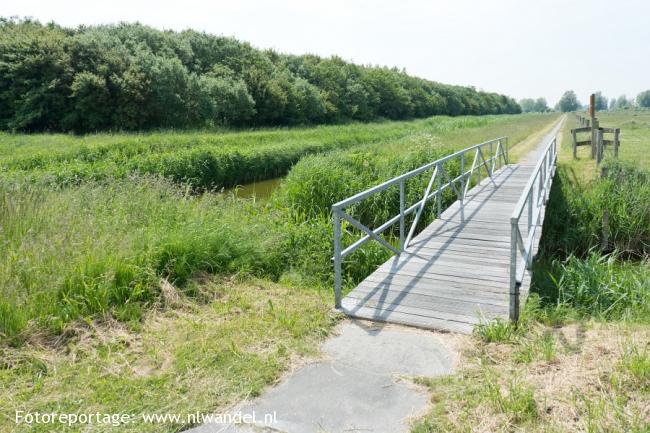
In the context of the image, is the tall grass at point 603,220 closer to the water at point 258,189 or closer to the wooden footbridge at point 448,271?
the wooden footbridge at point 448,271

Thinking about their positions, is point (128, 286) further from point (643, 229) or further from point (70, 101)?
point (70, 101)

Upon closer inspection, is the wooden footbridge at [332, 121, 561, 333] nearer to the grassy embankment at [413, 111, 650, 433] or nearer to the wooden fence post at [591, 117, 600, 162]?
the grassy embankment at [413, 111, 650, 433]

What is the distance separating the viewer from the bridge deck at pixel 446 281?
512 cm

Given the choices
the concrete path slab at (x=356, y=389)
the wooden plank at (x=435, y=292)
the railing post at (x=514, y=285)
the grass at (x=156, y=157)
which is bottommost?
the concrete path slab at (x=356, y=389)

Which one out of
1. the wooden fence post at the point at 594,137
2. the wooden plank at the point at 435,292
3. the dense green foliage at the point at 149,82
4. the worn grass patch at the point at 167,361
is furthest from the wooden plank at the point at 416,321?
the dense green foliage at the point at 149,82

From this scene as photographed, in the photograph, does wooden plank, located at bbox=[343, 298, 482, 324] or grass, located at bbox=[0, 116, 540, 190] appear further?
grass, located at bbox=[0, 116, 540, 190]

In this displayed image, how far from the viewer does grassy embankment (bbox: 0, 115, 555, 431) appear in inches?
147

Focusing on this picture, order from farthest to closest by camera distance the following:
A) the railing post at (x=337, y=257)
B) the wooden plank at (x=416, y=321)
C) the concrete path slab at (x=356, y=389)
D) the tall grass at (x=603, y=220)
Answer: the tall grass at (x=603, y=220) < the railing post at (x=337, y=257) < the wooden plank at (x=416, y=321) < the concrete path slab at (x=356, y=389)

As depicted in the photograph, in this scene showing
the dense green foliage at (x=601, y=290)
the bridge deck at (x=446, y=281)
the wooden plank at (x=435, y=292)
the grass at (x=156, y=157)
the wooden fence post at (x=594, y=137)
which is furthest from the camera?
the wooden fence post at (x=594, y=137)

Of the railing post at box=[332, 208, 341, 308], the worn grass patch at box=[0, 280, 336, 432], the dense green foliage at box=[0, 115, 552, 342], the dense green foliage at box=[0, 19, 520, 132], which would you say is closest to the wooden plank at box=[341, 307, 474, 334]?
the railing post at box=[332, 208, 341, 308]

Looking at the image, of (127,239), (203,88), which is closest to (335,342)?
(127,239)

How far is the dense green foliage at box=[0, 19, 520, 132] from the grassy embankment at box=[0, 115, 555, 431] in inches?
765

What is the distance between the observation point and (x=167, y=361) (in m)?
4.12

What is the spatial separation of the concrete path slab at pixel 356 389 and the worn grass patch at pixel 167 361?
21cm
